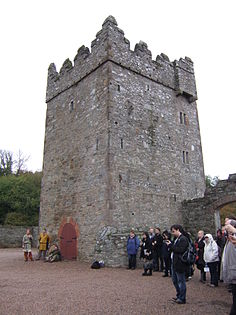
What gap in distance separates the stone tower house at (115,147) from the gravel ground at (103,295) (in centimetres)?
261

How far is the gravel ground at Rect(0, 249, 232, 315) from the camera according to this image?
16.8 feet

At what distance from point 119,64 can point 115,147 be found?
14.4 feet

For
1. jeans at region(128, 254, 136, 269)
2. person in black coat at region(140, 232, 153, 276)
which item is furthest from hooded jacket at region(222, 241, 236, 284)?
jeans at region(128, 254, 136, 269)

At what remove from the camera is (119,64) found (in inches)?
541

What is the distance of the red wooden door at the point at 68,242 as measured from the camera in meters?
12.9

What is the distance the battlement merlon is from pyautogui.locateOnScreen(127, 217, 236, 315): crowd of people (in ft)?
29.0

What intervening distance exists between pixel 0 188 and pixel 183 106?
21972mm

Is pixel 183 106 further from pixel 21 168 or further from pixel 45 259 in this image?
pixel 21 168

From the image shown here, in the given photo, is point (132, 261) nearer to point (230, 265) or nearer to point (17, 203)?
point (230, 265)

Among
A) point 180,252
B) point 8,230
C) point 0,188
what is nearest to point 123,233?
point 180,252

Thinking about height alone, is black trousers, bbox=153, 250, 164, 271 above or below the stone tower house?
below

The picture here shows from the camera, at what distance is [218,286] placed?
7309 millimetres

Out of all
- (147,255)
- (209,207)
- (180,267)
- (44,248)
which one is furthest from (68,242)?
(180,267)

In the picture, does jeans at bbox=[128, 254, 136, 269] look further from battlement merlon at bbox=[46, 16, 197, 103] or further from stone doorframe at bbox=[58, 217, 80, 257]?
battlement merlon at bbox=[46, 16, 197, 103]
